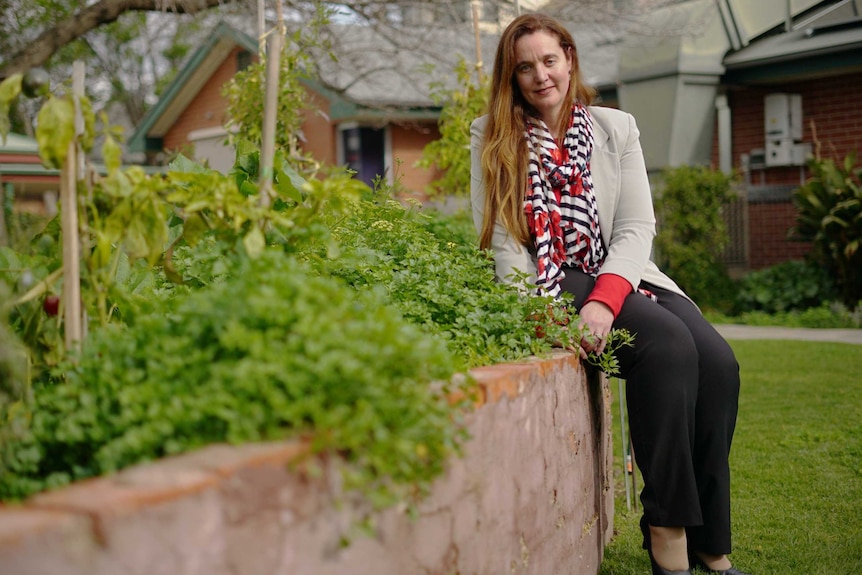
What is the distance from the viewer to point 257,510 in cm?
162

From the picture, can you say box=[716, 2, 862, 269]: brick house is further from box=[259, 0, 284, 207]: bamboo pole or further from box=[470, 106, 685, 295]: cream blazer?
box=[259, 0, 284, 207]: bamboo pole

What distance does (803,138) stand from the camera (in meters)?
12.9

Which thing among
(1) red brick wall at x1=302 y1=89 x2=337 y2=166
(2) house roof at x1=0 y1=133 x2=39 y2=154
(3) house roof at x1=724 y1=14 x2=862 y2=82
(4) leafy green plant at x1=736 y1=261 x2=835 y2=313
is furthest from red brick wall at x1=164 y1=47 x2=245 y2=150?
(4) leafy green plant at x1=736 y1=261 x2=835 y2=313

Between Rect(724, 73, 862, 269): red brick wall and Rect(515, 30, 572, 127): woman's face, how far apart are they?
32.5 feet

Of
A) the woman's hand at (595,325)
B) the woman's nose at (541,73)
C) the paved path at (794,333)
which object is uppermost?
the woman's nose at (541,73)

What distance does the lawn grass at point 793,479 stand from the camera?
11.4 ft

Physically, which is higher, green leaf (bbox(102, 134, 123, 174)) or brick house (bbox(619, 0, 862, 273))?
brick house (bbox(619, 0, 862, 273))

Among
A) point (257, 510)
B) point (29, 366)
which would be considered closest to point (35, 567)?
point (257, 510)

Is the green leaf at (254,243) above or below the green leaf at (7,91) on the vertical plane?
below

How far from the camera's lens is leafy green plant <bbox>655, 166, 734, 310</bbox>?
39.5 feet

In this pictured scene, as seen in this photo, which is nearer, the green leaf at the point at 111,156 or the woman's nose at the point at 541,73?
the green leaf at the point at 111,156

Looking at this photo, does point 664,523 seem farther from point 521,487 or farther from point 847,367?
point 847,367

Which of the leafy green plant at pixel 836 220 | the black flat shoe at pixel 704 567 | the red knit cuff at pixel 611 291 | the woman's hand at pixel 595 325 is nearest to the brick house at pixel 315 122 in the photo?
the leafy green plant at pixel 836 220

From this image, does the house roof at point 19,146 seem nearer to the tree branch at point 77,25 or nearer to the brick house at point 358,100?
the brick house at point 358,100
